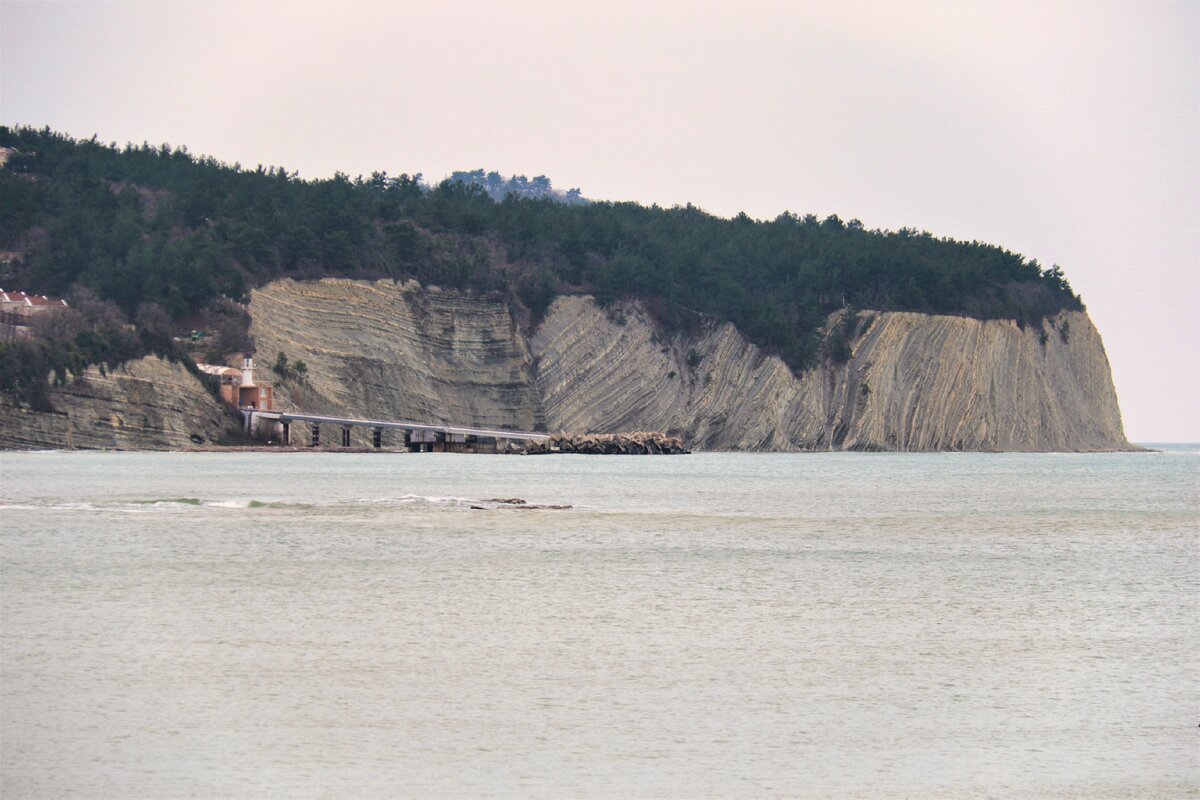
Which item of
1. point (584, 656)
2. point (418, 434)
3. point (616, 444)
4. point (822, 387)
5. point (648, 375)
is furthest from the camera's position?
point (822, 387)

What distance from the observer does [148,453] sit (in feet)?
276

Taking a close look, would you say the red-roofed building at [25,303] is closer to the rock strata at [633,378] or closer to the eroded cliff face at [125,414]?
the eroded cliff face at [125,414]

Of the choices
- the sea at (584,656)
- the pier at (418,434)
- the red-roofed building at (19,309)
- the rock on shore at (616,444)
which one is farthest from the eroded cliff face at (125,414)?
the sea at (584,656)

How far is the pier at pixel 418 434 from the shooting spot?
9244cm

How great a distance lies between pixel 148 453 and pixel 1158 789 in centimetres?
7657

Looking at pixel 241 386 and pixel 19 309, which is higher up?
pixel 19 309

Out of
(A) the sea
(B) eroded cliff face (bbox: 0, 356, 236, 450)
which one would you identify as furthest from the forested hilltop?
(A) the sea

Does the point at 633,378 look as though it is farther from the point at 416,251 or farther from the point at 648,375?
the point at 416,251

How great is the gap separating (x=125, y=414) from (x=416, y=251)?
26.6 m

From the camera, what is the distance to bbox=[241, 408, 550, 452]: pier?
9244 cm

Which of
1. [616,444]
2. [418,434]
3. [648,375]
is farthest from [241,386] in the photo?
[648,375]

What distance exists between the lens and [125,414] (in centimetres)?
8475

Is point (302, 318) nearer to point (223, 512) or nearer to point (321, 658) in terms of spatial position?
point (223, 512)

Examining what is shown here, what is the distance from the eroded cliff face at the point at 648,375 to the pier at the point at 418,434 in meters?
1.01
